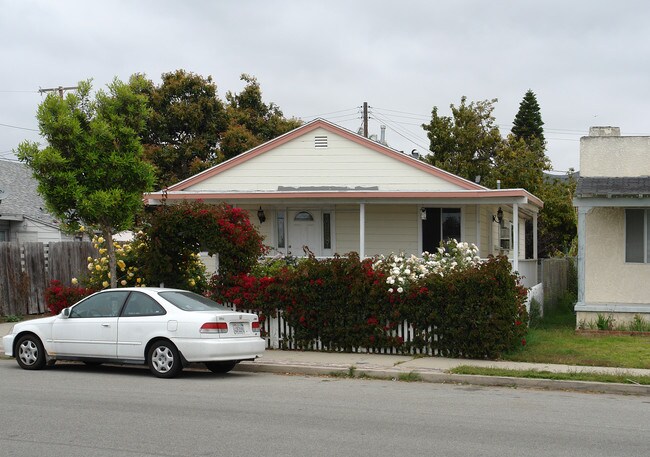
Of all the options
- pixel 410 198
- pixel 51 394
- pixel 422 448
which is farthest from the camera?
pixel 410 198

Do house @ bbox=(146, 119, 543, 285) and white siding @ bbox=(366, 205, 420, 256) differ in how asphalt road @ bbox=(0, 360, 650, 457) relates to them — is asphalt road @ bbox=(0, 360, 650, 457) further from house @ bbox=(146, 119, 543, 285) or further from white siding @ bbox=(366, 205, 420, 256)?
white siding @ bbox=(366, 205, 420, 256)

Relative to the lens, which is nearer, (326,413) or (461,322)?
(326,413)

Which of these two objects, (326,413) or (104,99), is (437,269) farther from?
(104,99)

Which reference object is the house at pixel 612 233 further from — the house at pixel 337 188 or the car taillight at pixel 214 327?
the car taillight at pixel 214 327

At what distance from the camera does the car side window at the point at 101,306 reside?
1315cm

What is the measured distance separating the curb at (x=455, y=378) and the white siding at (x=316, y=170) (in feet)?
33.1

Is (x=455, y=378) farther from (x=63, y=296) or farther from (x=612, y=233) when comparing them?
(x=63, y=296)

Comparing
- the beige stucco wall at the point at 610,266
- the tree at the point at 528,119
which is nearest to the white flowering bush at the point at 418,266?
the beige stucco wall at the point at 610,266

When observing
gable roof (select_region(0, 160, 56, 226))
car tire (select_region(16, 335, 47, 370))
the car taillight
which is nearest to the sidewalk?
the car taillight

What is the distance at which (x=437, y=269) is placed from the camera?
50.0ft

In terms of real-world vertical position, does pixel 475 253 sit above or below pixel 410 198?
below

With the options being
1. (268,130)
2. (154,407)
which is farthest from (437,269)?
(268,130)

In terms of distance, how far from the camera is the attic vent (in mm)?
23531

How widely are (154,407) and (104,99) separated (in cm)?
831
